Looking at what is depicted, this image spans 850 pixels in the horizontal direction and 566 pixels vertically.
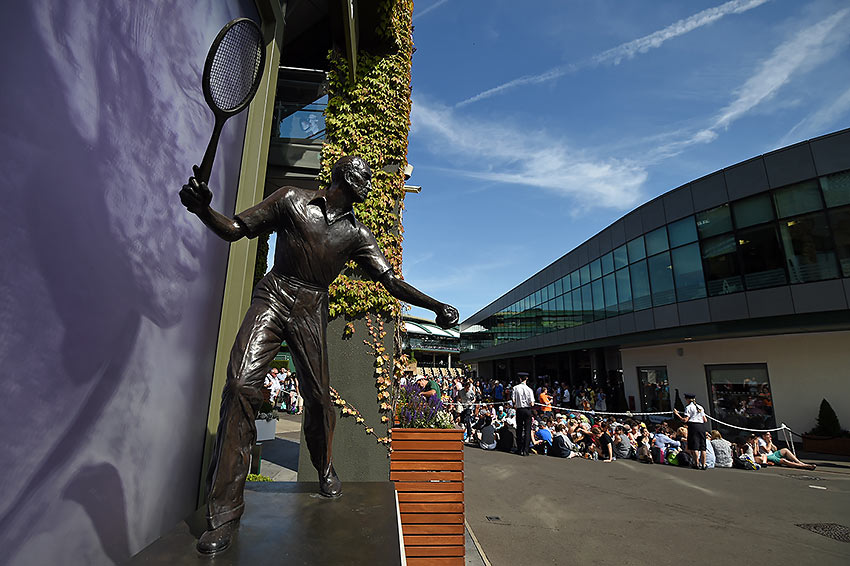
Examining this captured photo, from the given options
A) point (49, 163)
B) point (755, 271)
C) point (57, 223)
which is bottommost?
point (57, 223)

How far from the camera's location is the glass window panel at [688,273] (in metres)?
16.7

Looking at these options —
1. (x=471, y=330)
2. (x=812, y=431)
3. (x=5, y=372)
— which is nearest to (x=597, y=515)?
(x=5, y=372)

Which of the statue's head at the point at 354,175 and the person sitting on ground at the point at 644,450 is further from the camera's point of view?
the person sitting on ground at the point at 644,450

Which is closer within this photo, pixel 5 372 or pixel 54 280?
pixel 5 372

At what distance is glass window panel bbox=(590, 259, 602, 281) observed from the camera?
23734 mm

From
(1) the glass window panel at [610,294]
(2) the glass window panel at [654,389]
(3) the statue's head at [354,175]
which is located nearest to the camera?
(3) the statue's head at [354,175]

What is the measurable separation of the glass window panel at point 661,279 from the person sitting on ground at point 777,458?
749 cm

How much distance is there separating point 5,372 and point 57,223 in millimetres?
538

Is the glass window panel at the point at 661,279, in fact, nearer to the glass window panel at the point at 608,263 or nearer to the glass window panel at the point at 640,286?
the glass window panel at the point at 640,286

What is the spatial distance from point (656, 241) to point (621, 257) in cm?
270

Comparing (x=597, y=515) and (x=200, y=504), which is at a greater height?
(x=200, y=504)

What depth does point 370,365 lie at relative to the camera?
17.8 feet

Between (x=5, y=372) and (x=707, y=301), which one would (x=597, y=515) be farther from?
(x=707, y=301)

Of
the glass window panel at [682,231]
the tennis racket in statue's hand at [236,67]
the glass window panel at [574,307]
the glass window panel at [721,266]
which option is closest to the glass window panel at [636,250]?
the glass window panel at [682,231]
